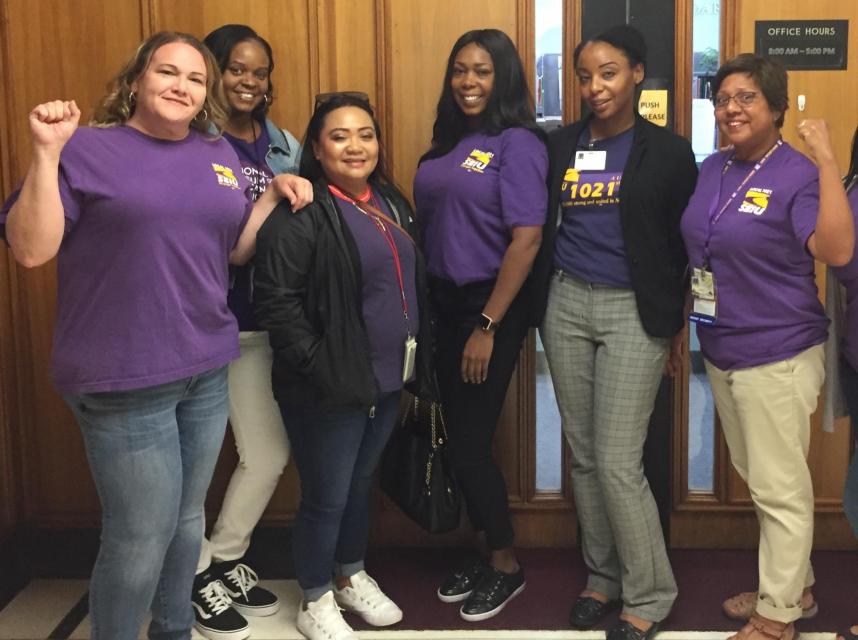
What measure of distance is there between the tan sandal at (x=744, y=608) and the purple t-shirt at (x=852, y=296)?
81cm

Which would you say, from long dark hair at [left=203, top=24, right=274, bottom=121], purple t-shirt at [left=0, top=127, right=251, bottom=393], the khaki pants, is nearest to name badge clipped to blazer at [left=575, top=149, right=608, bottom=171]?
the khaki pants

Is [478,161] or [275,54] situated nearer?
[478,161]

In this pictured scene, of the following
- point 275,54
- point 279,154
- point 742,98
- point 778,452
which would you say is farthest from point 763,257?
point 275,54

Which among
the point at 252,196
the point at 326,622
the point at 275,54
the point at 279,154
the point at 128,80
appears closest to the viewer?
the point at 128,80

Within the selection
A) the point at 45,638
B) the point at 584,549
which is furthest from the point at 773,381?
the point at 45,638

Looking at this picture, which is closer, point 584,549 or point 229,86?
point 229,86

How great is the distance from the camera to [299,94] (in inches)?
114

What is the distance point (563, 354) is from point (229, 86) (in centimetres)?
121

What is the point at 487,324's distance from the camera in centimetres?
242

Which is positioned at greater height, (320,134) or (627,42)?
(627,42)

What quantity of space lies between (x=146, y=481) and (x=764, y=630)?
1.68 m

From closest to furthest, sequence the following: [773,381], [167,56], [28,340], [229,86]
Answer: [167,56], [773,381], [229,86], [28,340]

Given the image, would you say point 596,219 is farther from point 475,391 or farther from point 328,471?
point 328,471

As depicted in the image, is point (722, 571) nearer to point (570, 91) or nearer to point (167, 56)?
point (570, 91)
